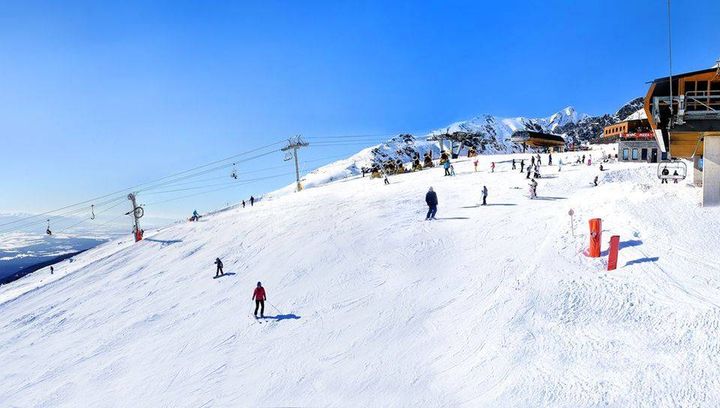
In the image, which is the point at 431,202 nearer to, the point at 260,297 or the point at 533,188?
the point at 533,188

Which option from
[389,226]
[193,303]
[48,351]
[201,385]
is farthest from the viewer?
[389,226]

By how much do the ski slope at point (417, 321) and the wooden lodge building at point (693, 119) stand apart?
149cm

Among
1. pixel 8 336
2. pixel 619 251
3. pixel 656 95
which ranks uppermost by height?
pixel 656 95

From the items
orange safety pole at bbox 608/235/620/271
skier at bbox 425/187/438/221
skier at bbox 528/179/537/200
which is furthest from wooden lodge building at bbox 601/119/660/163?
orange safety pole at bbox 608/235/620/271

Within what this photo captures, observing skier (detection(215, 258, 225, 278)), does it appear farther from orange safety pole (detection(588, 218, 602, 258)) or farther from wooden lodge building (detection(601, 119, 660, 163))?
wooden lodge building (detection(601, 119, 660, 163))

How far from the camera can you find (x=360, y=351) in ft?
38.2

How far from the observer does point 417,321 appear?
42.0ft

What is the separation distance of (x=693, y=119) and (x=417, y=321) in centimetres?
1495

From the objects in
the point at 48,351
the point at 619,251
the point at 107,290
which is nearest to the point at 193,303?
the point at 48,351

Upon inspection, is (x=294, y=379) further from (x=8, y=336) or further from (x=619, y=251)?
(x=8, y=336)

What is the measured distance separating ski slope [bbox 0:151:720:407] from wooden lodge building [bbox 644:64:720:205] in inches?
58.7

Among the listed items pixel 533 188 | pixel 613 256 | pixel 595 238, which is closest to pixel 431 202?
pixel 533 188

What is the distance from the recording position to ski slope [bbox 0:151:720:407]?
9578mm

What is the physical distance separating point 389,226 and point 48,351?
1704 cm
